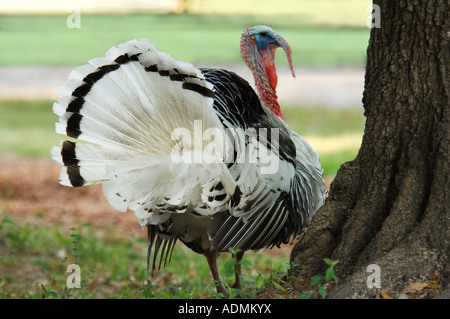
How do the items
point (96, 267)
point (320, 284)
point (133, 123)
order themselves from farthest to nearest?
point (96, 267), point (133, 123), point (320, 284)

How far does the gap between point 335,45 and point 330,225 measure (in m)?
17.4

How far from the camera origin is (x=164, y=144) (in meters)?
3.58

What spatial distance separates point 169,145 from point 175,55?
13.7m

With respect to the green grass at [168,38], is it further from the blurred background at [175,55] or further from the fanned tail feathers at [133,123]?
the fanned tail feathers at [133,123]

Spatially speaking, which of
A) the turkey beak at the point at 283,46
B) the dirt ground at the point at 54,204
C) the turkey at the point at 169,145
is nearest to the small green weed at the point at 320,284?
the turkey at the point at 169,145

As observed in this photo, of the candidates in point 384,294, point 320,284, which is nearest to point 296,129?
point 320,284

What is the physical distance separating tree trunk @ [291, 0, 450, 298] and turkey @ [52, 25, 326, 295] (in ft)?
1.90

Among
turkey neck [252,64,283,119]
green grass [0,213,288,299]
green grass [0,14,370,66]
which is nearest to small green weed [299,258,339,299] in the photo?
green grass [0,213,288,299]

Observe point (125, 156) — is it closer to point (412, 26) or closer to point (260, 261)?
point (412, 26)

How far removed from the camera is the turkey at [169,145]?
3.40 meters

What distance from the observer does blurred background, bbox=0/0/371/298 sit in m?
10.8

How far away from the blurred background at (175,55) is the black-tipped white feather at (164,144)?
4975 mm

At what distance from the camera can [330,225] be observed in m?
3.47

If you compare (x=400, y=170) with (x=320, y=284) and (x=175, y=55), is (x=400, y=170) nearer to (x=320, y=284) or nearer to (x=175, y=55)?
(x=320, y=284)
